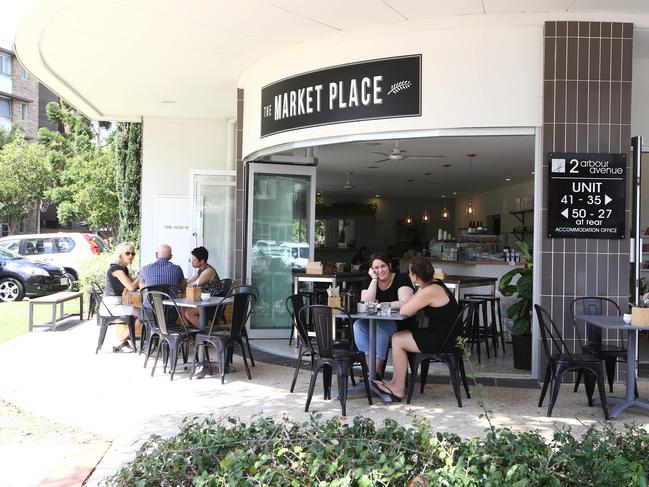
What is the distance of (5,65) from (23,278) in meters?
22.0

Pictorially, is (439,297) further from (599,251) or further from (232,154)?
(232,154)

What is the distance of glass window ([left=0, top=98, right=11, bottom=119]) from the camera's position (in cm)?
3070

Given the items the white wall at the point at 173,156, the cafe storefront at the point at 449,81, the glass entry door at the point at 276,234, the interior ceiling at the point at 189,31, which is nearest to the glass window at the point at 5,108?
the white wall at the point at 173,156

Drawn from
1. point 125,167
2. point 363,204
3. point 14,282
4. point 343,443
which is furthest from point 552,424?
point 363,204

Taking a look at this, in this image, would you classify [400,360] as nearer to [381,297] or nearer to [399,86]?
[381,297]

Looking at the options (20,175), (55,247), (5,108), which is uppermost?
(5,108)

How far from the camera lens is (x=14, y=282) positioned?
13086 mm

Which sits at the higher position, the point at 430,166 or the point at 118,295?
the point at 430,166

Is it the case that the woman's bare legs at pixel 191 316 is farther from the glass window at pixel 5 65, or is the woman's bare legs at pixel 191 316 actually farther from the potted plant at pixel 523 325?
the glass window at pixel 5 65

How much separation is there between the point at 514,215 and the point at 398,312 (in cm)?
1125

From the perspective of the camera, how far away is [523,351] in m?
6.43

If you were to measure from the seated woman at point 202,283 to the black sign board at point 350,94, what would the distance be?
1621mm

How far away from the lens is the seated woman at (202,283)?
6703 mm

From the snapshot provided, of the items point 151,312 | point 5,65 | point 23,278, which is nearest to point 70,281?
point 23,278
